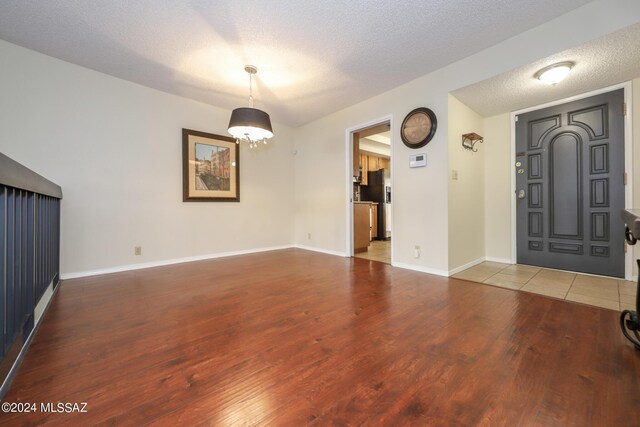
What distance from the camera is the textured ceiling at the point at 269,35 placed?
2.12 m

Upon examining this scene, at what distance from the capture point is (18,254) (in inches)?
52.2

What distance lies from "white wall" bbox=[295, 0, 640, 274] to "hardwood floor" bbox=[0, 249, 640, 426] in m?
1.09

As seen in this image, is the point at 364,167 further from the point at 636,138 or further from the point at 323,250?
the point at 636,138

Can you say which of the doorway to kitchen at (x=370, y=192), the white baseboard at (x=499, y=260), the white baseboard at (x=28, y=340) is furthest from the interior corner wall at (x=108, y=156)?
the white baseboard at (x=499, y=260)

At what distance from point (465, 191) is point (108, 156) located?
15.7 ft

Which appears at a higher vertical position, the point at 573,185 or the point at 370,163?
the point at 370,163

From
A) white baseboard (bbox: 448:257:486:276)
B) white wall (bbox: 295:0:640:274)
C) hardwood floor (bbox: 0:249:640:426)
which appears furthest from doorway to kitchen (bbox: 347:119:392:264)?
hardwood floor (bbox: 0:249:640:426)

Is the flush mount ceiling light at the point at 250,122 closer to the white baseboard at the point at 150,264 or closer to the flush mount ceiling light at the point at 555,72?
the white baseboard at the point at 150,264

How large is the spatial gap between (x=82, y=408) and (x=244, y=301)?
1251 mm

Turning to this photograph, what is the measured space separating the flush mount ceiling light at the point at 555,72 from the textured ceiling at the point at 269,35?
0.45m

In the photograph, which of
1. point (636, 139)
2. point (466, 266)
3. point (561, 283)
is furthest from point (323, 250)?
point (636, 139)

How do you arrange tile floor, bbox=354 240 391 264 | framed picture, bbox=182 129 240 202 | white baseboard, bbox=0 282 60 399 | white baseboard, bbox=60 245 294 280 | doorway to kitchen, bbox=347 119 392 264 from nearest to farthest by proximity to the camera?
white baseboard, bbox=0 282 60 399 < white baseboard, bbox=60 245 294 280 < framed picture, bbox=182 129 240 202 < tile floor, bbox=354 240 391 264 < doorway to kitchen, bbox=347 119 392 264

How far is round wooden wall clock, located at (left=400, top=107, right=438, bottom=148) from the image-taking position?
3115 mm

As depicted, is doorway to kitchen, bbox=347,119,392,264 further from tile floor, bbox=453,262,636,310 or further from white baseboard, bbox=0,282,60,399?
white baseboard, bbox=0,282,60,399
